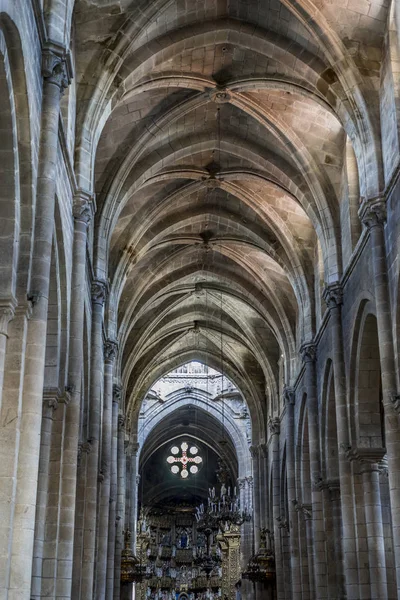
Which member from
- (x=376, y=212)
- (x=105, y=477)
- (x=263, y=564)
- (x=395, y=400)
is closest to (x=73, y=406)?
(x=395, y=400)

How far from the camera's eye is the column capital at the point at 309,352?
27.8m

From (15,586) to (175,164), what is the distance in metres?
18.5

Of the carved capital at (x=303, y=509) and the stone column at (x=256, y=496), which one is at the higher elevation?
the stone column at (x=256, y=496)

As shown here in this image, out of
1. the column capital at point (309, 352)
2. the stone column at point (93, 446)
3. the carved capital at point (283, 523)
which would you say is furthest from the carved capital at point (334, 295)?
the carved capital at point (283, 523)

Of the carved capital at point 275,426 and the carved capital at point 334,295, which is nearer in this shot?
the carved capital at point 334,295

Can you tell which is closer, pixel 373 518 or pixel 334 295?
pixel 373 518

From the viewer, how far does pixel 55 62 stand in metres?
14.8

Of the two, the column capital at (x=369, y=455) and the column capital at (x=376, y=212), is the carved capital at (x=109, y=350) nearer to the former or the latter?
the column capital at (x=369, y=455)

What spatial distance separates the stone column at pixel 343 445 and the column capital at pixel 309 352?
13.1ft

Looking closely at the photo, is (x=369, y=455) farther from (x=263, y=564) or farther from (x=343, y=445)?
(x=263, y=564)

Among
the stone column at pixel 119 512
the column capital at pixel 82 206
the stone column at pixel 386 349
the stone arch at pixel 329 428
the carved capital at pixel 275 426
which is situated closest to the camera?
the stone column at pixel 386 349

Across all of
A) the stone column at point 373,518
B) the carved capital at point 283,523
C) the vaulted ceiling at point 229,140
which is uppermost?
the vaulted ceiling at point 229,140

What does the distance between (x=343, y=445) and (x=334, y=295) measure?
4.14m

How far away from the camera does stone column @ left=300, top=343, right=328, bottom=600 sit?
84.1 ft
